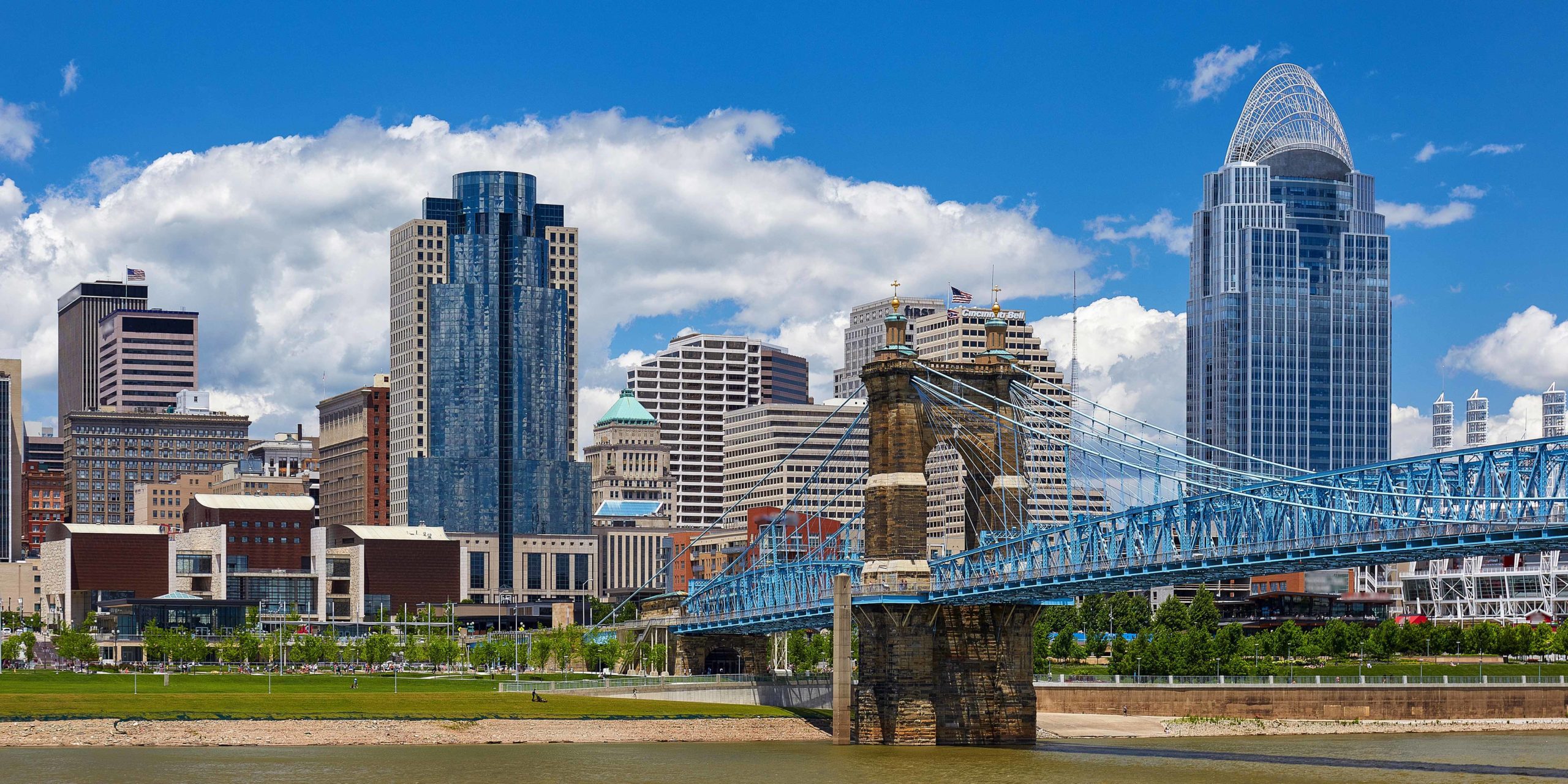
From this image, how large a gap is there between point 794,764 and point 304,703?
110ft

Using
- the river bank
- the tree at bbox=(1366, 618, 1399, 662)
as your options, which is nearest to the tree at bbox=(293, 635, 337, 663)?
the river bank

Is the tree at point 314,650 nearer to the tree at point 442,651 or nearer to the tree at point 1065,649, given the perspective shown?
the tree at point 442,651

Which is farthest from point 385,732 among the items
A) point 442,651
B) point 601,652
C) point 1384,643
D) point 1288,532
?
point 1384,643

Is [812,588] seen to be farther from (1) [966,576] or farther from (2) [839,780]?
(2) [839,780]

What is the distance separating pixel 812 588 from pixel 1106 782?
56.7 metres

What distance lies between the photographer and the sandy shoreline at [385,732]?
108 m

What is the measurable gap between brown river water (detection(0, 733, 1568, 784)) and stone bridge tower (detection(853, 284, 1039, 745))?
265 cm

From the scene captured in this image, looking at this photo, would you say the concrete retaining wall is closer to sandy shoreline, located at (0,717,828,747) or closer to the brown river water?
sandy shoreline, located at (0,717,828,747)

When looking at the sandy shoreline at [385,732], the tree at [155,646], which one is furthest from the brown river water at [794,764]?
the tree at [155,646]

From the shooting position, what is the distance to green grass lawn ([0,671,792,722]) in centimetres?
11400

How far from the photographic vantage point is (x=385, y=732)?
115 metres

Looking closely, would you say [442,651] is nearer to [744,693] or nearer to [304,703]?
[744,693]

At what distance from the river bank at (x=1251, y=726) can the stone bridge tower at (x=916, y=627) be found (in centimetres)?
1241

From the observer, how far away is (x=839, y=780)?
3661 inches
